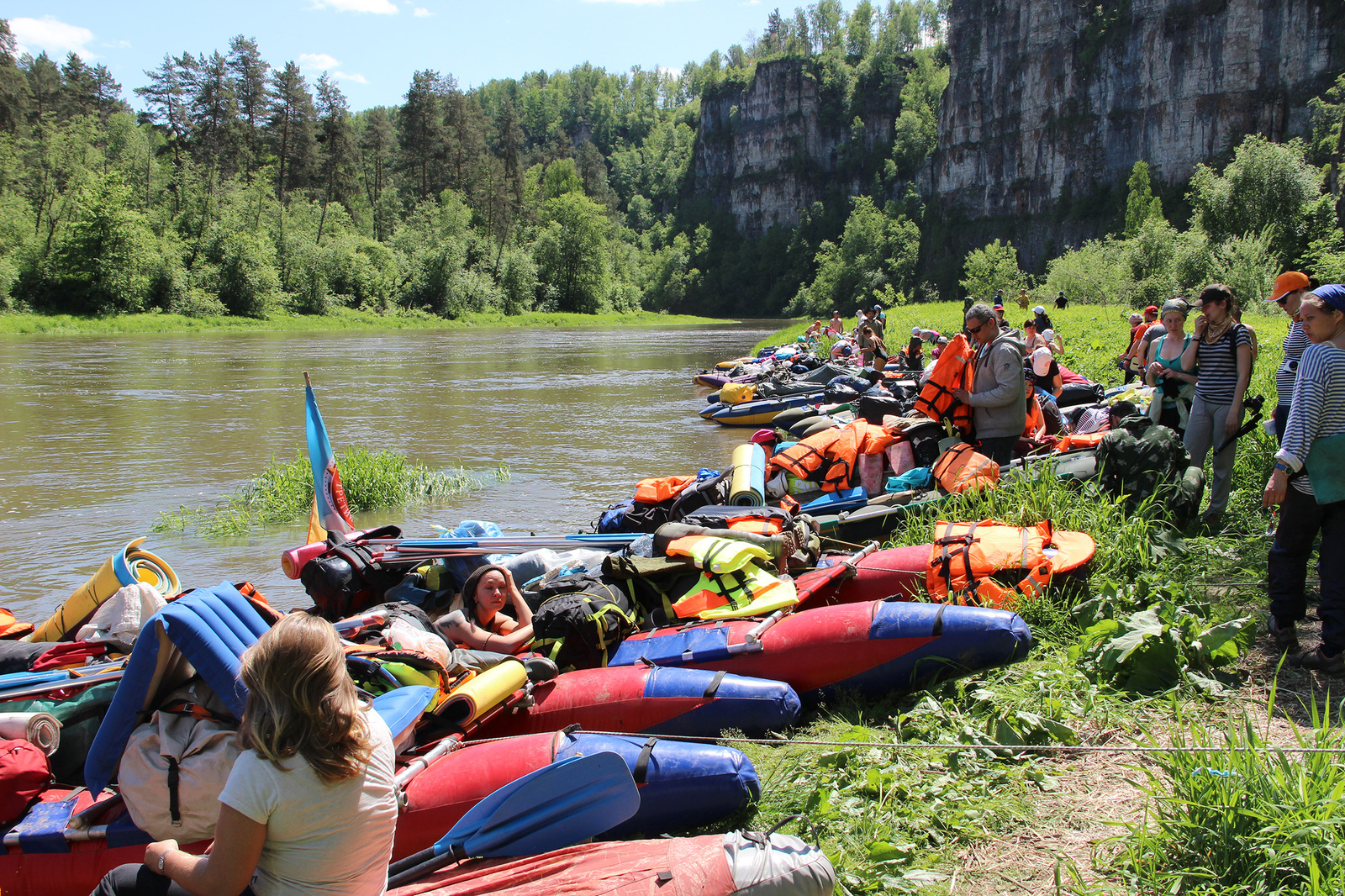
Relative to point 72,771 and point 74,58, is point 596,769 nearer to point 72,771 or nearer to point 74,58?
point 72,771

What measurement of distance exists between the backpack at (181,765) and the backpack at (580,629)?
1.97 m

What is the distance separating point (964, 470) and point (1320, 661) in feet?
9.57

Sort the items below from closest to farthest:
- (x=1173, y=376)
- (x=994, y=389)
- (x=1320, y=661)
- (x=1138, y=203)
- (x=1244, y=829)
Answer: (x=1244, y=829), (x=1320, y=661), (x=1173, y=376), (x=994, y=389), (x=1138, y=203)

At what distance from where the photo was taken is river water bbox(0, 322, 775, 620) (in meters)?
8.70

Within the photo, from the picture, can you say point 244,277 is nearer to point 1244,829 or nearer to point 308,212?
point 308,212

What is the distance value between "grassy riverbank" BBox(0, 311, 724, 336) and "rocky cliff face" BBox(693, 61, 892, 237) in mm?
67327

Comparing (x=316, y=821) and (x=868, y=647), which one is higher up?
(x=316, y=821)

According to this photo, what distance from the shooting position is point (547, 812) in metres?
3.00

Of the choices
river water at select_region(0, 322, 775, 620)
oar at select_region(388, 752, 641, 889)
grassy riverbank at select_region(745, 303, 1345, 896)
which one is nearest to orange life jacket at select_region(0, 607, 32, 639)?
river water at select_region(0, 322, 775, 620)

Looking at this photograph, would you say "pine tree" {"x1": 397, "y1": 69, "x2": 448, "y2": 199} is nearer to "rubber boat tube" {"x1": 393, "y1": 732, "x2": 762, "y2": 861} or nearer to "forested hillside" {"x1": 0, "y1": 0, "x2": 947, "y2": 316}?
"forested hillside" {"x1": 0, "y1": 0, "x2": 947, "y2": 316}

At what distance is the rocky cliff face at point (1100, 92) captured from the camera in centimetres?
6762

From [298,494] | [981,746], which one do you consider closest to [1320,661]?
[981,746]

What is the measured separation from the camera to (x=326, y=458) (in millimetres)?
6945

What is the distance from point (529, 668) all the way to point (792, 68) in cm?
13743
